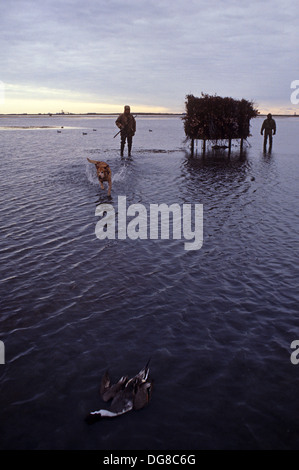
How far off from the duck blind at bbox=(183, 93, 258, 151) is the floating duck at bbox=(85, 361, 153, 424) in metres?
30.0

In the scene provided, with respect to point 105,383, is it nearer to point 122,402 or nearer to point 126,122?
point 122,402

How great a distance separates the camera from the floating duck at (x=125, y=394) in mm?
4883

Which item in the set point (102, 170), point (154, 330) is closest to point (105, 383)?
point (154, 330)

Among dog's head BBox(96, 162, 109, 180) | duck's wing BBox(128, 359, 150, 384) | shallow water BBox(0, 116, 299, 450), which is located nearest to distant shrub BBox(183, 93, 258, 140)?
dog's head BBox(96, 162, 109, 180)

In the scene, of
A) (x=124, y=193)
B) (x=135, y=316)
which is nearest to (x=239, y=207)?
(x=124, y=193)

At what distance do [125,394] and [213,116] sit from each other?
30415 mm

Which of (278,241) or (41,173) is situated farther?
(41,173)

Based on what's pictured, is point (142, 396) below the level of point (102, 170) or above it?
below

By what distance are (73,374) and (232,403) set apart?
2.38 meters

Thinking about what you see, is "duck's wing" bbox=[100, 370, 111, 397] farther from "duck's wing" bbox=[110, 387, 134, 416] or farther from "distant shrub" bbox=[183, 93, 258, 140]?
"distant shrub" bbox=[183, 93, 258, 140]

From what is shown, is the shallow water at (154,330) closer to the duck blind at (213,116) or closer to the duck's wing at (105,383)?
the duck's wing at (105,383)

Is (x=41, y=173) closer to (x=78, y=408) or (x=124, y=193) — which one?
(x=124, y=193)

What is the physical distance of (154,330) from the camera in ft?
21.9

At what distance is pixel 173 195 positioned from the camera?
17.4 m
